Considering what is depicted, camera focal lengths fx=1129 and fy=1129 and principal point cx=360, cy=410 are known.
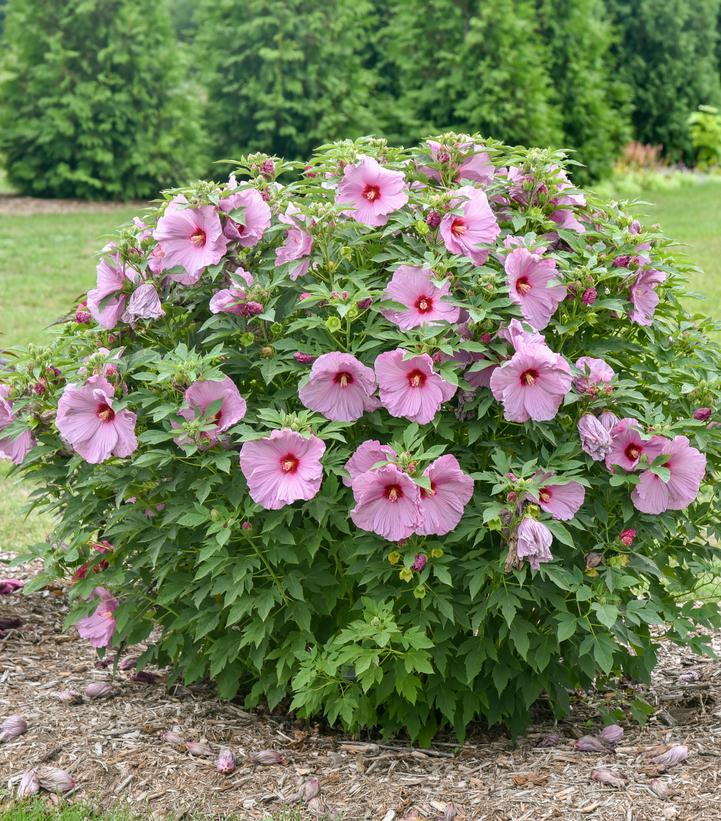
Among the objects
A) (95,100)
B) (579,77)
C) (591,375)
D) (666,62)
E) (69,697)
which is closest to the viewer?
(591,375)

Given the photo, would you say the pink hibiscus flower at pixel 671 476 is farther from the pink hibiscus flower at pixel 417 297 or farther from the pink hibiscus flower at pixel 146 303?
the pink hibiscus flower at pixel 146 303

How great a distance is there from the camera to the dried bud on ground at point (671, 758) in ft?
9.29

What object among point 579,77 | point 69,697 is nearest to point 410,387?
point 69,697

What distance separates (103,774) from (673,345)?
6.18ft

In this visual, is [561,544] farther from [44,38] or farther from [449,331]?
[44,38]

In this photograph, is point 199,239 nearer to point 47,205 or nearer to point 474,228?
point 474,228

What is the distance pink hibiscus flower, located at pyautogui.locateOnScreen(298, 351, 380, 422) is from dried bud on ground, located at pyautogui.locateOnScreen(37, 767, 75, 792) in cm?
113

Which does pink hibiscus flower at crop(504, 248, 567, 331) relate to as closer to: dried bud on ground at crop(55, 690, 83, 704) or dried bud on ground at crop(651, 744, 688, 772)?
dried bud on ground at crop(651, 744, 688, 772)

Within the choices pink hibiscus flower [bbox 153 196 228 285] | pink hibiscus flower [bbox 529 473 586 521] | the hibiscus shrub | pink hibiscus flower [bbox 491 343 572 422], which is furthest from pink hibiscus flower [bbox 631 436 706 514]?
pink hibiscus flower [bbox 153 196 228 285]

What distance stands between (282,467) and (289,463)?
2 centimetres

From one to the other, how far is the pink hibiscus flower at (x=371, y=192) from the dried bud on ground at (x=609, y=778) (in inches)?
57.1

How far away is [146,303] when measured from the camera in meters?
2.83

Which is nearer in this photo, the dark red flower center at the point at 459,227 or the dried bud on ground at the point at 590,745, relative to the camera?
the dark red flower center at the point at 459,227

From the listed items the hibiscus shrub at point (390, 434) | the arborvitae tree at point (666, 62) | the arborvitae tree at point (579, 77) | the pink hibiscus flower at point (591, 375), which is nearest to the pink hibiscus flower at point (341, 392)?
the hibiscus shrub at point (390, 434)
